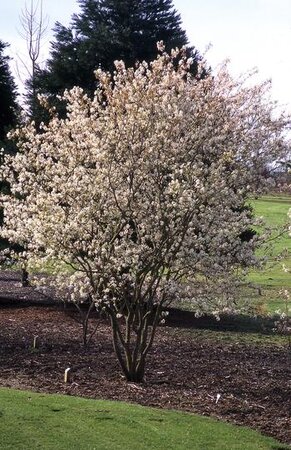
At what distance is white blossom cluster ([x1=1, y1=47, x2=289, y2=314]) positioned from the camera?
9.65m

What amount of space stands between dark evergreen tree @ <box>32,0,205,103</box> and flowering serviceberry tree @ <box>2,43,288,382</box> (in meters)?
10.0

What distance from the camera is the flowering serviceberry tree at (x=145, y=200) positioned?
9.65 metres

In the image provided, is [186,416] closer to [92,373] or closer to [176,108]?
[92,373]

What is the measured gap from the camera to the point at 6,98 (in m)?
20.9

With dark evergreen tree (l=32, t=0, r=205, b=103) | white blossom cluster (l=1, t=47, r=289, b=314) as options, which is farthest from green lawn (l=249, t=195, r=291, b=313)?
dark evergreen tree (l=32, t=0, r=205, b=103)

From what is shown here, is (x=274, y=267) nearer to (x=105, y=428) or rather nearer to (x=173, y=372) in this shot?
(x=173, y=372)

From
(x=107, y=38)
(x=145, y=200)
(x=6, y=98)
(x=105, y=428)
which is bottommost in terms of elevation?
(x=105, y=428)

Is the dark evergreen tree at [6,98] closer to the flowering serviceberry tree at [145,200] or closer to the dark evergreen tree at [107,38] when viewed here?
the dark evergreen tree at [107,38]

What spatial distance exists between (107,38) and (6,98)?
3.70m

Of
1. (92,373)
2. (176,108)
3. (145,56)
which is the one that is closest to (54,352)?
(92,373)

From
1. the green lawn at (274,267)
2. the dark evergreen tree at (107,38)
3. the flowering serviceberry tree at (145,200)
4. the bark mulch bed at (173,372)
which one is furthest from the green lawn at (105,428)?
the dark evergreen tree at (107,38)

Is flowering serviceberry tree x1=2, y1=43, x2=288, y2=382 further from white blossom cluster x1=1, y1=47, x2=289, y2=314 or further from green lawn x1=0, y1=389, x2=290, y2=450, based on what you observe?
green lawn x1=0, y1=389, x2=290, y2=450

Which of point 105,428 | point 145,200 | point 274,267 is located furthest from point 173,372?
point 105,428

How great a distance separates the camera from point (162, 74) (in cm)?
1134
